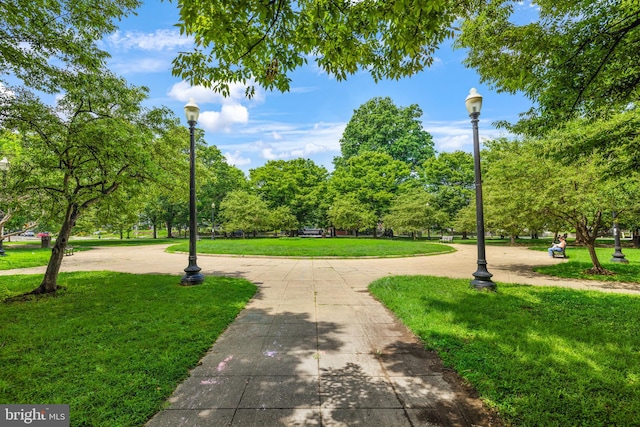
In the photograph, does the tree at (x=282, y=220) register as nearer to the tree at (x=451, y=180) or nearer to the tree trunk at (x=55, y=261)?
the tree at (x=451, y=180)

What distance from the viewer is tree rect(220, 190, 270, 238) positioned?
111ft

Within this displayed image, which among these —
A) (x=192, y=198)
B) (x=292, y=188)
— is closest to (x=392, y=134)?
(x=292, y=188)

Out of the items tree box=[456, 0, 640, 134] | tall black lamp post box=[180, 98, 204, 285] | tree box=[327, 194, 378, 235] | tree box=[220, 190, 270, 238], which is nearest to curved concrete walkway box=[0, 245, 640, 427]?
tall black lamp post box=[180, 98, 204, 285]

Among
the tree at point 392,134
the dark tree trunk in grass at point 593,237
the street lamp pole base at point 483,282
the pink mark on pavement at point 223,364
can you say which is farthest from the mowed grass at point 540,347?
the tree at point 392,134

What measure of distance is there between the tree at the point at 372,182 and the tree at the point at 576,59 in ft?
105

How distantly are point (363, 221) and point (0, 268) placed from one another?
29.9 m

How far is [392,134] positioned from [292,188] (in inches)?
780

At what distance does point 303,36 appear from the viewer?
3.39 metres

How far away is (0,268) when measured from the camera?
1105 cm

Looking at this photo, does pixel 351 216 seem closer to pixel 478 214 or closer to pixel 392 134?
pixel 392 134

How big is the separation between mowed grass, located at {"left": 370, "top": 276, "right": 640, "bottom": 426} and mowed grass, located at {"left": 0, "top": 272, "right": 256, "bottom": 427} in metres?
3.28

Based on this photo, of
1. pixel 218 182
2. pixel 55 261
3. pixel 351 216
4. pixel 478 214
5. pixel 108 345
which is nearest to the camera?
pixel 108 345

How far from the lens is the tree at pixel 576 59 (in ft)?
11.5

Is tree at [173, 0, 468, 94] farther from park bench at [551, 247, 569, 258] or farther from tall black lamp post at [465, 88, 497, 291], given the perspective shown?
park bench at [551, 247, 569, 258]
